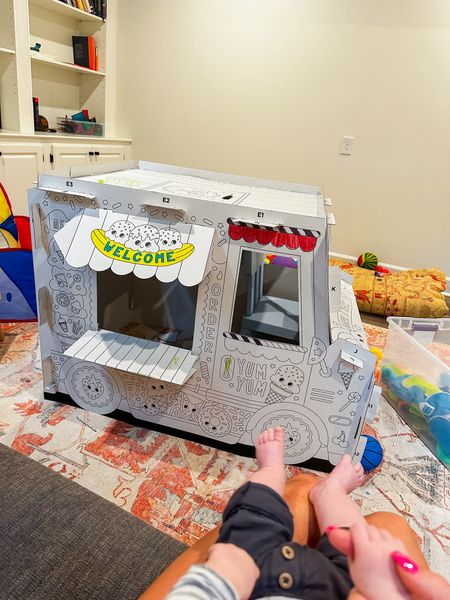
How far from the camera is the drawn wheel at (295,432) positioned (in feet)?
3.84

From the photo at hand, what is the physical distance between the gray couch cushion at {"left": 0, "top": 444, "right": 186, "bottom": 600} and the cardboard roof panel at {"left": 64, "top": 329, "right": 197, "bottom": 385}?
17.8 inches

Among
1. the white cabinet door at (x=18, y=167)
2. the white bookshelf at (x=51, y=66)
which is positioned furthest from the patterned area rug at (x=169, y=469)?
the white bookshelf at (x=51, y=66)

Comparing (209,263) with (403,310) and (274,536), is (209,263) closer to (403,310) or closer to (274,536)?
(274,536)

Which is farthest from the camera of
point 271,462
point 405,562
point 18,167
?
point 18,167

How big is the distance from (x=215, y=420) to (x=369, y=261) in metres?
2.02

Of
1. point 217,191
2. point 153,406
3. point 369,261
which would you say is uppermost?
point 217,191

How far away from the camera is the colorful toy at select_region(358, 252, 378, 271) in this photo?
2.85 meters

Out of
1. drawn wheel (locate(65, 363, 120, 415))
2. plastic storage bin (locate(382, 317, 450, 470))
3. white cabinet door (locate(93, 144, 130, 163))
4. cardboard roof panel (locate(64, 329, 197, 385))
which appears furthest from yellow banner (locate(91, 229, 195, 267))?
white cabinet door (locate(93, 144, 130, 163))

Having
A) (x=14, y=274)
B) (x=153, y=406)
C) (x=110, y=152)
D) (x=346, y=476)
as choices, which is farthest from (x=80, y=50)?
(x=346, y=476)

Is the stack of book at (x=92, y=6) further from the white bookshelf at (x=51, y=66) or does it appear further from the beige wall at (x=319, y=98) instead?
the beige wall at (x=319, y=98)

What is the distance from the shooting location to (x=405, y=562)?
0.43m

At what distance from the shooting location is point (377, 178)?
9.21 feet

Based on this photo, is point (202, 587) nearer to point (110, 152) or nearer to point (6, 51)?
point (6, 51)

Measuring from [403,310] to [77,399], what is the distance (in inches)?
72.2
